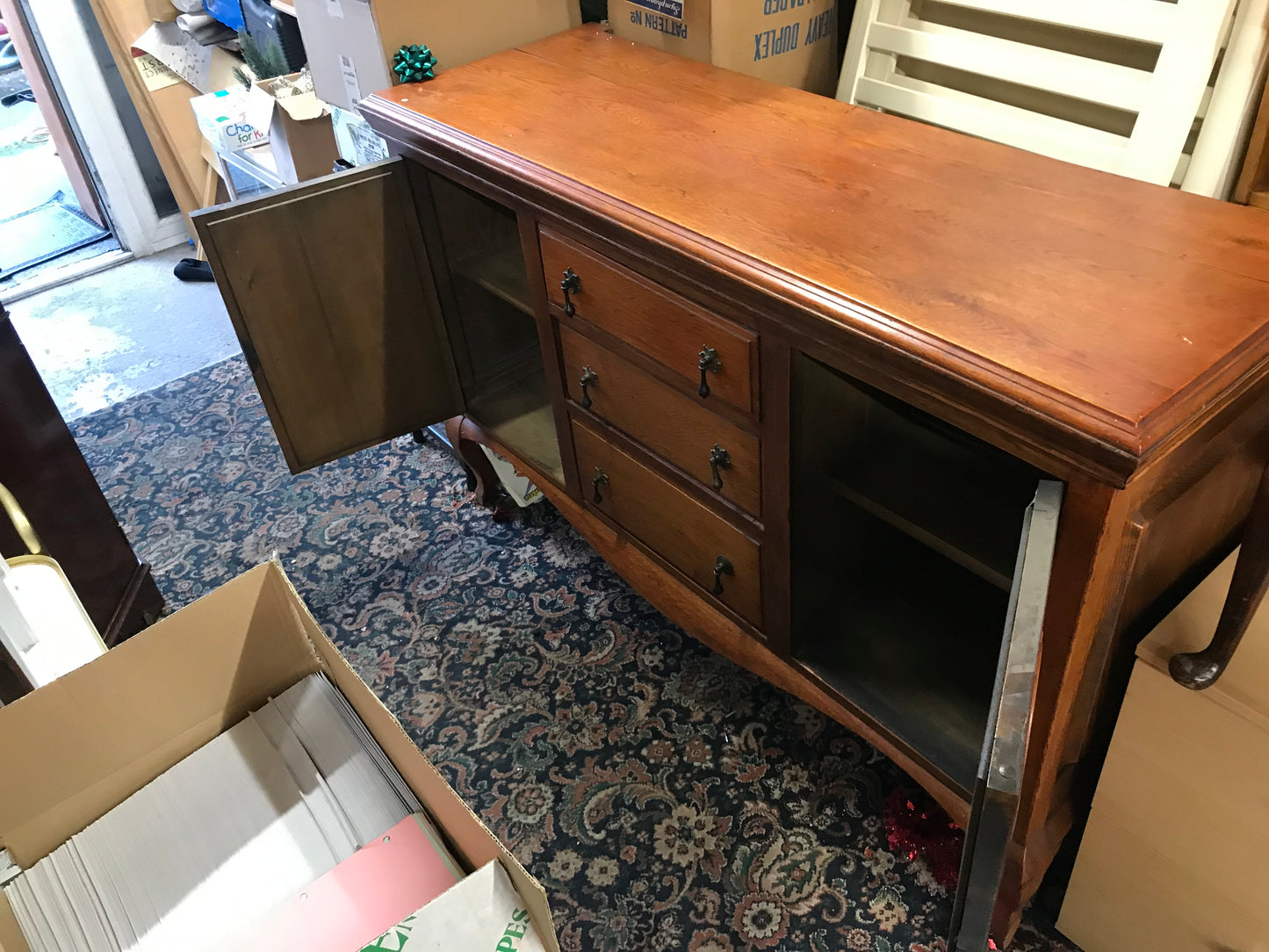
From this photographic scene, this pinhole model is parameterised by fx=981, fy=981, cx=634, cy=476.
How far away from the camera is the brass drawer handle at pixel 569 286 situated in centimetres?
136

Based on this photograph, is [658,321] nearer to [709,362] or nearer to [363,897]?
[709,362]

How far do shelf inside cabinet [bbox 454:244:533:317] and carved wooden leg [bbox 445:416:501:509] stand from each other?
33 centimetres

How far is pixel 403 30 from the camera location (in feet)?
5.20

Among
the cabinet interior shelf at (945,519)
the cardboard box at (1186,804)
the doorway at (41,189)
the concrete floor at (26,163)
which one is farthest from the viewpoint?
the concrete floor at (26,163)

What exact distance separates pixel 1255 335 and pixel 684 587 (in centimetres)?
87

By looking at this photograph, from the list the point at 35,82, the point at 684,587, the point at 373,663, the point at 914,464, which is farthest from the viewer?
the point at 35,82

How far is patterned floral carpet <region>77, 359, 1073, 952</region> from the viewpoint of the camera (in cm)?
140

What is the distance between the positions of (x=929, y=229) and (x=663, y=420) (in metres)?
0.45

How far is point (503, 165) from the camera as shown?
4.35 feet

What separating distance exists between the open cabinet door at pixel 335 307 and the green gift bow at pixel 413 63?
0.14 m

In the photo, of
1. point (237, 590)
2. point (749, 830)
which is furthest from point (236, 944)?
point (749, 830)

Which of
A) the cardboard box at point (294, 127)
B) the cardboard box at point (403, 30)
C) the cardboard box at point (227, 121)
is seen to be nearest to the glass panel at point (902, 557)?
the cardboard box at point (403, 30)

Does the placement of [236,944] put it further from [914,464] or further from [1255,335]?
[1255,335]

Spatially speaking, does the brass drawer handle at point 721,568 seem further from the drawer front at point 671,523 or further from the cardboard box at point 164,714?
the cardboard box at point 164,714
